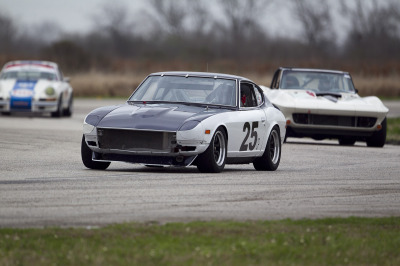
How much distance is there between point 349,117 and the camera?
1928 centimetres

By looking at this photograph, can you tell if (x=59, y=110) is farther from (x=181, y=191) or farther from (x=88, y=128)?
(x=181, y=191)

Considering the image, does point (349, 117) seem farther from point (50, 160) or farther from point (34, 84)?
point (34, 84)

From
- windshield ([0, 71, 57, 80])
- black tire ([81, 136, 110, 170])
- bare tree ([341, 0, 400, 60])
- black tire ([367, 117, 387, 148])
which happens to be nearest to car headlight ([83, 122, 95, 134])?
black tire ([81, 136, 110, 170])

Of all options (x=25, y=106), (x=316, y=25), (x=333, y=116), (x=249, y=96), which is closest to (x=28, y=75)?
(x=25, y=106)

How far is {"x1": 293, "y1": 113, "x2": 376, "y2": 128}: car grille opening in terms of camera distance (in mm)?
19281

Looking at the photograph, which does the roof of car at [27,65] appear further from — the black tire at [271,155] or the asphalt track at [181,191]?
the black tire at [271,155]

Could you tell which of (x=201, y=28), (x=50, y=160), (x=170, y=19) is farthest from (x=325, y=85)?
(x=170, y=19)

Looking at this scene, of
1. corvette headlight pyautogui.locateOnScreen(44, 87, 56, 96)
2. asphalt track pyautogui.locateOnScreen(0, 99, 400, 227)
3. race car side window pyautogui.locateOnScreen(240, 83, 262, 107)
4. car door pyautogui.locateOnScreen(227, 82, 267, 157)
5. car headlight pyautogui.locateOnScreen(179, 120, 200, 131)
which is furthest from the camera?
corvette headlight pyautogui.locateOnScreen(44, 87, 56, 96)

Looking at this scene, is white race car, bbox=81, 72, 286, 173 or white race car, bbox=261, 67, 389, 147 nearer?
white race car, bbox=81, 72, 286, 173

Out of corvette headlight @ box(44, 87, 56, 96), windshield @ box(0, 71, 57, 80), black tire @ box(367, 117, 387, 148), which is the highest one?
black tire @ box(367, 117, 387, 148)

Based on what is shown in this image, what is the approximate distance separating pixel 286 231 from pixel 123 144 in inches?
177

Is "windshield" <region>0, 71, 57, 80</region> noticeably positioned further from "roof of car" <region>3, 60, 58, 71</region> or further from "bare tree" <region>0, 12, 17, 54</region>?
"bare tree" <region>0, 12, 17, 54</region>

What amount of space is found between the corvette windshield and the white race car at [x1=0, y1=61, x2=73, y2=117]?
1406 cm

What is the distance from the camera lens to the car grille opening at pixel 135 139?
37.4ft
